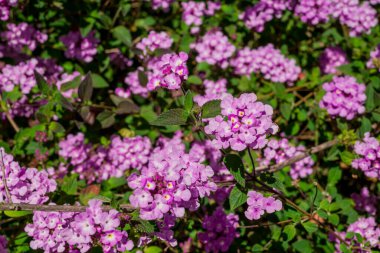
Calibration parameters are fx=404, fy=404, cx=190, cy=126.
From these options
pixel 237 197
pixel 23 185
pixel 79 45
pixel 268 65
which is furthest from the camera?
pixel 79 45

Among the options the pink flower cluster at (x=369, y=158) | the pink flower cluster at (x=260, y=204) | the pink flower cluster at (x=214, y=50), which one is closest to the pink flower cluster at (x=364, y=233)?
the pink flower cluster at (x=369, y=158)

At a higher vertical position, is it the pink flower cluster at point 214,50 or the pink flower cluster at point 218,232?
the pink flower cluster at point 214,50

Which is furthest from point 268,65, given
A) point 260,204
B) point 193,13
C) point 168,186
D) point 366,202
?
point 168,186

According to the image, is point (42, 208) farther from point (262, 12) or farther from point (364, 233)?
point (262, 12)

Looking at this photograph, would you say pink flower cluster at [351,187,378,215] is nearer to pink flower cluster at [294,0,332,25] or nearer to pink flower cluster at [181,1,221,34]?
pink flower cluster at [294,0,332,25]

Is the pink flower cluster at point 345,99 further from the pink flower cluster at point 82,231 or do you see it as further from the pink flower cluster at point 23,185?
the pink flower cluster at point 23,185

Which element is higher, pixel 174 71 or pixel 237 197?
pixel 174 71

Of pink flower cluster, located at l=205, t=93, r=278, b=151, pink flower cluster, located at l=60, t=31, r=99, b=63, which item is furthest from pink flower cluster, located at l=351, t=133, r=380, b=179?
pink flower cluster, located at l=60, t=31, r=99, b=63

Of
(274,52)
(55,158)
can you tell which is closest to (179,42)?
(274,52)
